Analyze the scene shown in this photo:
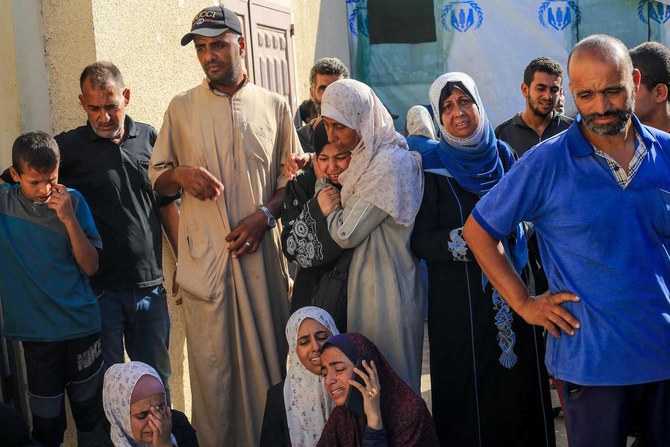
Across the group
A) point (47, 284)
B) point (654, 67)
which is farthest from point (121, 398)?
point (654, 67)

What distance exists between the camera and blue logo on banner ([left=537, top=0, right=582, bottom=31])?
30.5 feet

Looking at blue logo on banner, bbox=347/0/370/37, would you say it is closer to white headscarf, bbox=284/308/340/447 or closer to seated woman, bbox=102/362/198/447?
white headscarf, bbox=284/308/340/447

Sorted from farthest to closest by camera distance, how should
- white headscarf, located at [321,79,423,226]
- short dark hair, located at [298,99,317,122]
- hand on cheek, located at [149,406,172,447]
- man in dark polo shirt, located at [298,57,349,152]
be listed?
short dark hair, located at [298,99,317,122] → man in dark polo shirt, located at [298,57,349,152] → white headscarf, located at [321,79,423,226] → hand on cheek, located at [149,406,172,447]

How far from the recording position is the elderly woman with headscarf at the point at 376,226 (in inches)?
149

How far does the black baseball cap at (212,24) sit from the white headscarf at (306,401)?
4.48 feet

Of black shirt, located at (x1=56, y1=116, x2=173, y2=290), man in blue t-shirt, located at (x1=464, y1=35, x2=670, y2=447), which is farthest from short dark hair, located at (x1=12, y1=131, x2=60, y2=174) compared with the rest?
man in blue t-shirt, located at (x1=464, y1=35, x2=670, y2=447)

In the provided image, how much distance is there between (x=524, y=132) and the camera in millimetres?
5539

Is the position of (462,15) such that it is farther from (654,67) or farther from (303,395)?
(303,395)

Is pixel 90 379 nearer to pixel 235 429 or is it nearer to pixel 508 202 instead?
pixel 235 429

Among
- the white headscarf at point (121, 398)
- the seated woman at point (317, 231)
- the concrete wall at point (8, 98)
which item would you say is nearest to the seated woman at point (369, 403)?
the seated woman at point (317, 231)

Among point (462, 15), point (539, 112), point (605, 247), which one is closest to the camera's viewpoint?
point (605, 247)

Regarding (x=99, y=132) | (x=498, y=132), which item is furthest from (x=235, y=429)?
(x=498, y=132)

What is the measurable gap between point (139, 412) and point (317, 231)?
3.33 feet

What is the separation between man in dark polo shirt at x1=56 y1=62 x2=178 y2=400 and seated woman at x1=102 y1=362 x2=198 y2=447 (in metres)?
0.61
